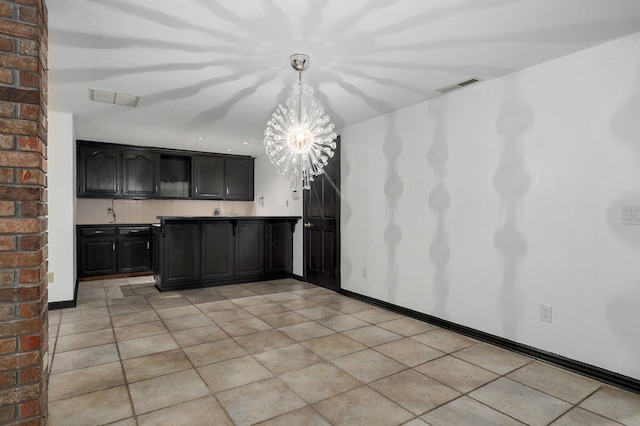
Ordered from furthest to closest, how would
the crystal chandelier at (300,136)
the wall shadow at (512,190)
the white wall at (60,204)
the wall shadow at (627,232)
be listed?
the white wall at (60,204), the wall shadow at (512,190), the crystal chandelier at (300,136), the wall shadow at (627,232)

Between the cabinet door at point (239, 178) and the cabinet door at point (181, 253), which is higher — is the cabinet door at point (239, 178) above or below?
above

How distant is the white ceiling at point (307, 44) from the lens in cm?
216

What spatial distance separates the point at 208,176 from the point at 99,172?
188 cm

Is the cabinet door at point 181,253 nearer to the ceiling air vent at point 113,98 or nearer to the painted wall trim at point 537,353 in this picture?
the ceiling air vent at point 113,98

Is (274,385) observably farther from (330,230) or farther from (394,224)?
(330,230)

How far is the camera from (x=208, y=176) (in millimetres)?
7277

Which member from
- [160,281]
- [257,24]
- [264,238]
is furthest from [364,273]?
[257,24]

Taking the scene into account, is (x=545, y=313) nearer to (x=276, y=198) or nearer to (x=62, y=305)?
(x=276, y=198)

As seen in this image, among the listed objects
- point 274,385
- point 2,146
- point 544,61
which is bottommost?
point 274,385

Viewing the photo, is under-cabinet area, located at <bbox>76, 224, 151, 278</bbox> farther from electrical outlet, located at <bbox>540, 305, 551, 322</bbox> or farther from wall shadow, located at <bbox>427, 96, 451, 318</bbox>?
electrical outlet, located at <bbox>540, 305, 551, 322</bbox>

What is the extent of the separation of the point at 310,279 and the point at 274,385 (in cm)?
336

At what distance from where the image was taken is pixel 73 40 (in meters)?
2.53

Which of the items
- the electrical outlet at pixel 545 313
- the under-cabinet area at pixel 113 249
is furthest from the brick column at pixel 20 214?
the under-cabinet area at pixel 113 249

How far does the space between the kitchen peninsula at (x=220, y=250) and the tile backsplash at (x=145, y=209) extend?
1217 millimetres
